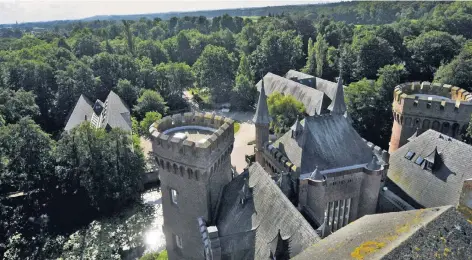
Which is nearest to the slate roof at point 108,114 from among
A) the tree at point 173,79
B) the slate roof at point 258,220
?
the tree at point 173,79

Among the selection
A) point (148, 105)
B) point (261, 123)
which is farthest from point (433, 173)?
point (148, 105)

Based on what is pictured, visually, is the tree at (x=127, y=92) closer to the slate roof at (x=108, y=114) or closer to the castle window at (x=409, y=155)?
the slate roof at (x=108, y=114)

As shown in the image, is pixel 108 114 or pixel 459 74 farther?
pixel 459 74

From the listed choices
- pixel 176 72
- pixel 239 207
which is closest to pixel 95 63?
pixel 176 72

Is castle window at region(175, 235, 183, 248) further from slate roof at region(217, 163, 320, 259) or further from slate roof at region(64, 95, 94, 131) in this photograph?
slate roof at region(64, 95, 94, 131)

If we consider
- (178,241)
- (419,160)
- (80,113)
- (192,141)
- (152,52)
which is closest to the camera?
(192,141)

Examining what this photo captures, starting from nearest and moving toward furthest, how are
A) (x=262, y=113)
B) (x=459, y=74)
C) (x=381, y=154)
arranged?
(x=262, y=113) < (x=381, y=154) < (x=459, y=74)

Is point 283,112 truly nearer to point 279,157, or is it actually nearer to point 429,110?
point 429,110

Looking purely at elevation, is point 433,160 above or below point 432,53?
below
